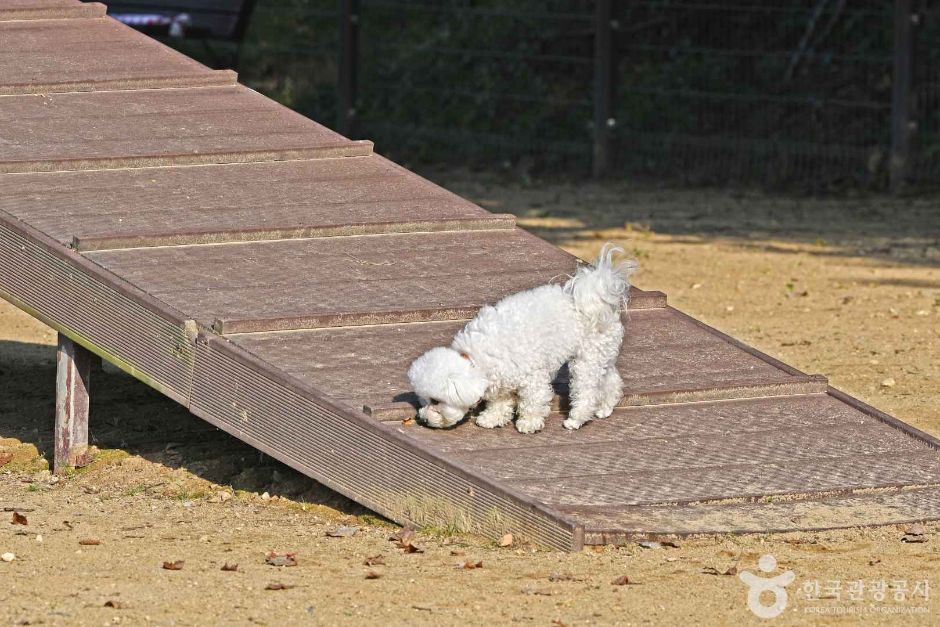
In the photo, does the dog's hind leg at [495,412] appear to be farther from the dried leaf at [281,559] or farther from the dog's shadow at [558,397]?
the dried leaf at [281,559]

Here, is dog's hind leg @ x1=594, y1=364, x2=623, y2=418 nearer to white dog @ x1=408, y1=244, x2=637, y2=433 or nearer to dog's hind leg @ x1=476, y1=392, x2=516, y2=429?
white dog @ x1=408, y1=244, x2=637, y2=433

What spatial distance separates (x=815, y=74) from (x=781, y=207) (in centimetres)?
243

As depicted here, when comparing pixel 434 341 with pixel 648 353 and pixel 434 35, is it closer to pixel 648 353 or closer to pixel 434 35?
pixel 648 353

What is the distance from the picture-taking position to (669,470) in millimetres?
5566

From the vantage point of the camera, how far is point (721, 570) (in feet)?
16.5

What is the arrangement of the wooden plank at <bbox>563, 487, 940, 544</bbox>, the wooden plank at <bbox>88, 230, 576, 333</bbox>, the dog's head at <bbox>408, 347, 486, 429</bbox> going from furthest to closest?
1. the wooden plank at <bbox>88, 230, 576, 333</bbox>
2. the dog's head at <bbox>408, 347, 486, 429</bbox>
3. the wooden plank at <bbox>563, 487, 940, 544</bbox>

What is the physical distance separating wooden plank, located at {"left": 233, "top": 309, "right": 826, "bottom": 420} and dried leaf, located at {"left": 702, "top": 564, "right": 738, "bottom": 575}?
1.11 m

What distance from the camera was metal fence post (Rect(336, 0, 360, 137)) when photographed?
17.2 meters

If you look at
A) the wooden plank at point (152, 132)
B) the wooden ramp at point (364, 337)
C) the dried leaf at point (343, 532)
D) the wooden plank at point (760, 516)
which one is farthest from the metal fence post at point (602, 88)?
the dried leaf at point (343, 532)

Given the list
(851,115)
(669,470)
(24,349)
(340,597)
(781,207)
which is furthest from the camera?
(851,115)

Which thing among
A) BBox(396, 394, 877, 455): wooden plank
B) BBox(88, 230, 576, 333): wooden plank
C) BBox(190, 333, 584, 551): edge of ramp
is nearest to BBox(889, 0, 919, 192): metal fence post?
BBox(88, 230, 576, 333): wooden plank

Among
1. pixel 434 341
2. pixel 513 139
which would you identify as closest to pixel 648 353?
pixel 434 341
